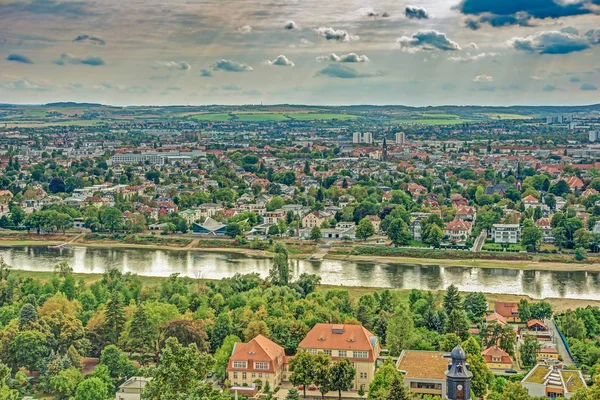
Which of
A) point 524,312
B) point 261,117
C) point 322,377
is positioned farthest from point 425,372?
point 261,117

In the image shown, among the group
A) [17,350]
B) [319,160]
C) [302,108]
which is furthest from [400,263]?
[302,108]

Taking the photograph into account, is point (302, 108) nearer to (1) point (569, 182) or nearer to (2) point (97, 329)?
(1) point (569, 182)

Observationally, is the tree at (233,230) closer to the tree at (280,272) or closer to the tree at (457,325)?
the tree at (280,272)

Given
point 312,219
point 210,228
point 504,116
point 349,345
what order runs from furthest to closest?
point 504,116 → point 312,219 → point 210,228 → point 349,345

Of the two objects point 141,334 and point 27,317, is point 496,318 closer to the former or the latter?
point 141,334

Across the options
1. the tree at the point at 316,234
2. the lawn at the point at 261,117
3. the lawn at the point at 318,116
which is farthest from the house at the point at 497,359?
the lawn at the point at 318,116
